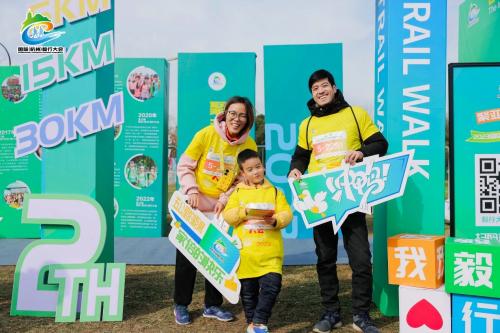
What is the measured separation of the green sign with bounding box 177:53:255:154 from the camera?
6.32m

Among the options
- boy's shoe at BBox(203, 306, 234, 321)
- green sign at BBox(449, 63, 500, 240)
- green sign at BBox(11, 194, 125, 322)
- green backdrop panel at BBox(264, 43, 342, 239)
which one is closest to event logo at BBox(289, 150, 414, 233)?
green sign at BBox(449, 63, 500, 240)

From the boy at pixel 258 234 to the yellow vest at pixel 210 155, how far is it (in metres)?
0.24

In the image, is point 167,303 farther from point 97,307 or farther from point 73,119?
point 73,119

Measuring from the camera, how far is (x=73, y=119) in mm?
3104

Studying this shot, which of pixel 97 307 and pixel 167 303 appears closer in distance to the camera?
pixel 97 307

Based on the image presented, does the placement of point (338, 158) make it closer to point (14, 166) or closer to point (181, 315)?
point (181, 315)

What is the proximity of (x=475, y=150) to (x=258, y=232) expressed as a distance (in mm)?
1406

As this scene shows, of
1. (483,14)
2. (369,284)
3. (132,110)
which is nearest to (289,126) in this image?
(132,110)

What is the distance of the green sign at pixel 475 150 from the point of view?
2.76m

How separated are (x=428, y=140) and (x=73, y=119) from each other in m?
2.34

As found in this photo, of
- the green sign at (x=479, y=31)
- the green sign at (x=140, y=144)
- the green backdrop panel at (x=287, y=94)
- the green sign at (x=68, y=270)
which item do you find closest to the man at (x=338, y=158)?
the green sign at (x=68, y=270)

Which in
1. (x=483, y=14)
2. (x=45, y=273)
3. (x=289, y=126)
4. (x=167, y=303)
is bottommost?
(x=167, y=303)

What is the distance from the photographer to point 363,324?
106 inches

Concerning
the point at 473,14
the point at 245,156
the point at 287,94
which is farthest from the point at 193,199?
the point at 473,14
